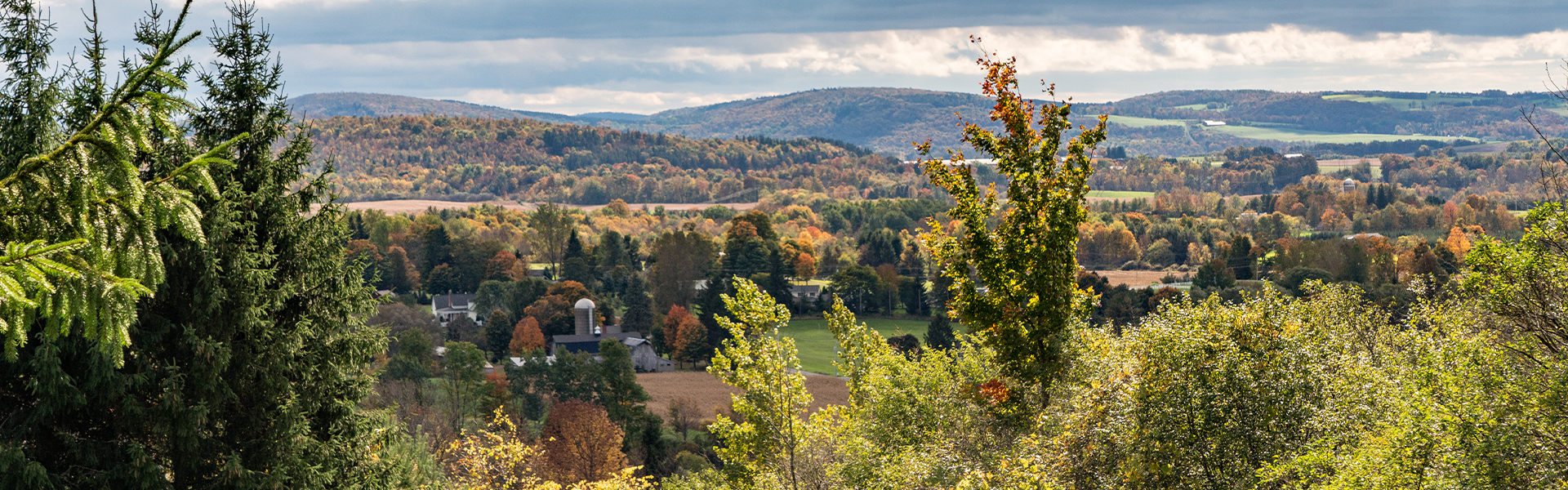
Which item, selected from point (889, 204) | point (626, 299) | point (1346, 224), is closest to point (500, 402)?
point (626, 299)

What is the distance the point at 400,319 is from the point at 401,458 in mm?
66352

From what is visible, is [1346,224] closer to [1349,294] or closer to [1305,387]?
[1349,294]

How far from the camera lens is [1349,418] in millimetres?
11164

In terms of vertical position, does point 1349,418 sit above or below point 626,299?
above

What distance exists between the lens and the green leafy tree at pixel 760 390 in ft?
51.0

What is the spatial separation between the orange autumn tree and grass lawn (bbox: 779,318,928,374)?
1972 centimetres

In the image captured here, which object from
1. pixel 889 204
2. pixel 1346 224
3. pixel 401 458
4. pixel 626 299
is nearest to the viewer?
pixel 401 458

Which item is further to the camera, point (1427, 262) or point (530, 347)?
point (1427, 262)

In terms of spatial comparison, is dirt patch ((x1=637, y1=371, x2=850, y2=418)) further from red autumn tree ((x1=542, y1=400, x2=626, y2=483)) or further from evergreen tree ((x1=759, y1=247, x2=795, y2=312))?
evergreen tree ((x1=759, y1=247, x2=795, y2=312))

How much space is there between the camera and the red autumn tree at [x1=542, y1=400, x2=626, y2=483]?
147ft

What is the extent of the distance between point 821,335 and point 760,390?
68543mm

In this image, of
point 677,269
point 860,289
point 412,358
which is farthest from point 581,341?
point 860,289

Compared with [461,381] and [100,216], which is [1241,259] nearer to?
[461,381]

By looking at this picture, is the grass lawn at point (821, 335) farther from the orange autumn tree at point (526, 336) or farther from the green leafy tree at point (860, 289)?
the orange autumn tree at point (526, 336)
